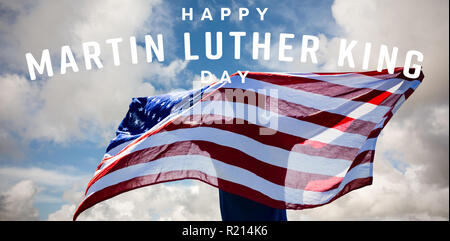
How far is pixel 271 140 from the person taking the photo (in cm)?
566

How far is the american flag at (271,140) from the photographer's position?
5.16 metres

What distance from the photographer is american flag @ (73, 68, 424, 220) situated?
16.9 feet

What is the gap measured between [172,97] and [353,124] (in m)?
4.04

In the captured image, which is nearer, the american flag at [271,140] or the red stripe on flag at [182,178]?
the red stripe on flag at [182,178]

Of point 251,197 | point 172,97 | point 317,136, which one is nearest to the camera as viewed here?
point 251,197

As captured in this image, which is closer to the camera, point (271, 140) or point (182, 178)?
point (182, 178)

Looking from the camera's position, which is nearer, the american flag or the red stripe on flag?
the red stripe on flag

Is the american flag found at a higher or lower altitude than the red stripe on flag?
higher

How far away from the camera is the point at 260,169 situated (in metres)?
5.46
